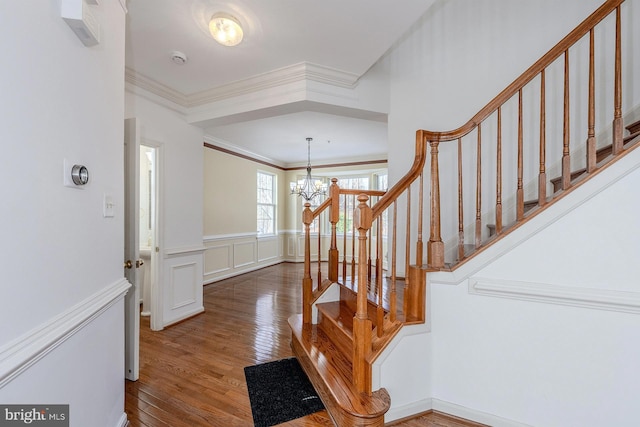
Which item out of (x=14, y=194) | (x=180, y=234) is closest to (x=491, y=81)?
(x=14, y=194)

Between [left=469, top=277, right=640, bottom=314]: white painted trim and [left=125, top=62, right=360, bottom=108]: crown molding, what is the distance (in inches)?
85.1

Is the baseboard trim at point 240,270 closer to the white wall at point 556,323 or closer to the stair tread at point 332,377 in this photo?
the stair tread at point 332,377

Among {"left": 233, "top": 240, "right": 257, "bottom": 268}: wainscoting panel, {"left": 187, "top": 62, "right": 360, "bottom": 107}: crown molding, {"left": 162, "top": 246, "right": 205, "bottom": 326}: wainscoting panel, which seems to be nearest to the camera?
{"left": 187, "top": 62, "right": 360, "bottom": 107}: crown molding

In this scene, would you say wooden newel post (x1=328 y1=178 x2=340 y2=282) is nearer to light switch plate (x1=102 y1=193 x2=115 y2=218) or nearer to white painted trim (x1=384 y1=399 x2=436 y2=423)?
white painted trim (x1=384 y1=399 x2=436 y2=423)

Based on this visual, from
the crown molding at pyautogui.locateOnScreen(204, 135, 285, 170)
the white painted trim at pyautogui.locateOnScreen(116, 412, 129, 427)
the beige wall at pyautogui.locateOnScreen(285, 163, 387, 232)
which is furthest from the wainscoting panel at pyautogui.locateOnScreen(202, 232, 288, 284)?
Answer: the white painted trim at pyautogui.locateOnScreen(116, 412, 129, 427)

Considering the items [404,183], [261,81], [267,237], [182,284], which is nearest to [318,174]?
[267,237]

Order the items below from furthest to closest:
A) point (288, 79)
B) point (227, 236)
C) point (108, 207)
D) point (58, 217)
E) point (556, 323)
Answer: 1. point (227, 236)
2. point (288, 79)
3. point (556, 323)
4. point (108, 207)
5. point (58, 217)

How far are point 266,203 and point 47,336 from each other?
6.03 m

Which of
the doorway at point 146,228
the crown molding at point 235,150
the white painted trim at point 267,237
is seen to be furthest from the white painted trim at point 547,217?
the white painted trim at point 267,237

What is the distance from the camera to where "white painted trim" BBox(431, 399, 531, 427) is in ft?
5.44

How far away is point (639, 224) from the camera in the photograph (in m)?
1.39

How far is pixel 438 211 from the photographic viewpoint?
5.84ft

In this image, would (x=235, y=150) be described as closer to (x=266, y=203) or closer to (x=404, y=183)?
(x=266, y=203)

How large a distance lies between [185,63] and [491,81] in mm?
2958
